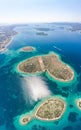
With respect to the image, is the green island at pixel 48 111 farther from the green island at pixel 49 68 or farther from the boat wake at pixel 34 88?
the green island at pixel 49 68

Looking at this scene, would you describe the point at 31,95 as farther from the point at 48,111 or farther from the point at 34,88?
the point at 48,111

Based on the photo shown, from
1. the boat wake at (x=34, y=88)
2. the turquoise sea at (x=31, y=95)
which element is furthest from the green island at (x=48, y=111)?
the boat wake at (x=34, y=88)

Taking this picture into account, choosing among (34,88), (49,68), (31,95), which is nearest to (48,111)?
(31,95)

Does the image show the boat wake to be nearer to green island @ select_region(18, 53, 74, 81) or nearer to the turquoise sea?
the turquoise sea

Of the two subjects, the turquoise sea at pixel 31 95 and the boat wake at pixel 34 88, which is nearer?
the turquoise sea at pixel 31 95

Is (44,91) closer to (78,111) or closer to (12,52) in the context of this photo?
(78,111)

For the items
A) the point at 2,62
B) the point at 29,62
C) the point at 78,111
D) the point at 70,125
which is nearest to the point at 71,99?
the point at 78,111
